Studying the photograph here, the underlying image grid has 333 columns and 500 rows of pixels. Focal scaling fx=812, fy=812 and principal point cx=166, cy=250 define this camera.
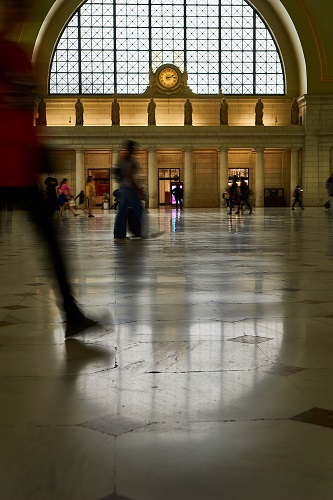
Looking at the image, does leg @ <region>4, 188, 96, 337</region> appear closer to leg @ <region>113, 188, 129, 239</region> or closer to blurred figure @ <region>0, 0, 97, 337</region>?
blurred figure @ <region>0, 0, 97, 337</region>

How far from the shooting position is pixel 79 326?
4.78m

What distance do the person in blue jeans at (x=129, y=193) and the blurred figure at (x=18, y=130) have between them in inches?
358

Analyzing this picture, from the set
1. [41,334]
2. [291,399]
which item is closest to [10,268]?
[41,334]

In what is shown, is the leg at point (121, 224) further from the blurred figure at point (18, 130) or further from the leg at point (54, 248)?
the blurred figure at point (18, 130)

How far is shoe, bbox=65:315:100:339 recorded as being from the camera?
15.3 ft

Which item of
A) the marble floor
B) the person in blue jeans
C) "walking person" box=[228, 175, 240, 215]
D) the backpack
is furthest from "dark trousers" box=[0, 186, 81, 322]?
"walking person" box=[228, 175, 240, 215]

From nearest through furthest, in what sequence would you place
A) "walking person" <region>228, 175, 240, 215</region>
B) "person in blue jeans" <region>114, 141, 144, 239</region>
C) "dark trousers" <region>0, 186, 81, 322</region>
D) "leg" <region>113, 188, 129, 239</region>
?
"dark trousers" <region>0, 186, 81, 322</region> < "person in blue jeans" <region>114, 141, 144, 239</region> < "leg" <region>113, 188, 129, 239</region> < "walking person" <region>228, 175, 240, 215</region>

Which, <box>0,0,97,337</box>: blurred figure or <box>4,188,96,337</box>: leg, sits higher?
<box>0,0,97,337</box>: blurred figure

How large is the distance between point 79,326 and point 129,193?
9.61 metres

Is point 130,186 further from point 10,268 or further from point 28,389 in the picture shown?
point 28,389


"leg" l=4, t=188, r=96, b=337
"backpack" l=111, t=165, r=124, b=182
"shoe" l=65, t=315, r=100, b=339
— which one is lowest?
"shoe" l=65, t=315, r=100, b=339

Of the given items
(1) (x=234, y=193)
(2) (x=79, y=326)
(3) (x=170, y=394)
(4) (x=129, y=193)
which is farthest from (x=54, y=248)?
(1) (x=234, y=193)

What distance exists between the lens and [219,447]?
2533mm

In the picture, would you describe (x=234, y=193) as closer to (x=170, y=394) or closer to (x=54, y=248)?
(x=54, y=248)
